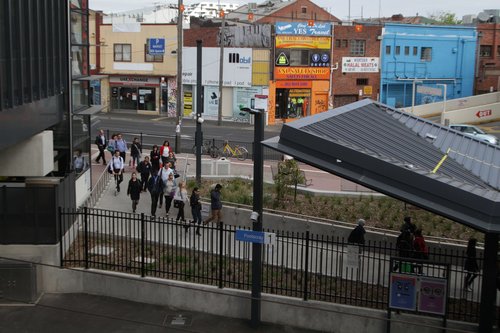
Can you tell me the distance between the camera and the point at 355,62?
52.5 meters

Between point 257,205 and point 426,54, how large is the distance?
1826 inches

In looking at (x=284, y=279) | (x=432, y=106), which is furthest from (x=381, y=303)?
(x=432, y=106)

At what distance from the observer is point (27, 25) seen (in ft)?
48.5

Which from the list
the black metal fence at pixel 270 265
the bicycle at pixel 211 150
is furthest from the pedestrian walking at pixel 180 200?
the bicycle at pixel 211 150

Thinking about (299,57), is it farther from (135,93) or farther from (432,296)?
(432,296)

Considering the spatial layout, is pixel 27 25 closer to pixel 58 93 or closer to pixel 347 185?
pixel 58 93

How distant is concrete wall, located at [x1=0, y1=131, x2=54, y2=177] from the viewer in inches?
634

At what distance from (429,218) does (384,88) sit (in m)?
36.9

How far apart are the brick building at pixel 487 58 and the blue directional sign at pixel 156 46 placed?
88.9ft

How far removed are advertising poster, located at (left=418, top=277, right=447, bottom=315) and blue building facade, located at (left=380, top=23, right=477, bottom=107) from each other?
42.8m

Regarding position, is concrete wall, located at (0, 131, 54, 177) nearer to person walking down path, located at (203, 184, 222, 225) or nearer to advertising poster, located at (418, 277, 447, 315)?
person walking down path, located at (203, 184, 222, 225)

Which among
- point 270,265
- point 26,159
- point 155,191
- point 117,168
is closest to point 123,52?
point 117,168

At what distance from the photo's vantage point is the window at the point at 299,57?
165ft

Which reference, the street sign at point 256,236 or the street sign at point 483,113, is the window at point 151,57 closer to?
the street sign at point 483,113
